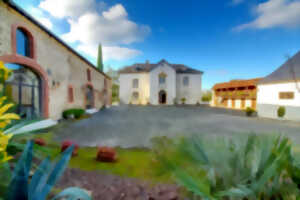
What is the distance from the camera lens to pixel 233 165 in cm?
144

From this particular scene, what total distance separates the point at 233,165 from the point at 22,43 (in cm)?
925

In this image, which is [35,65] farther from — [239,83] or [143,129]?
[239,83]

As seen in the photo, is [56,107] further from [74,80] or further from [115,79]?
[115,79]

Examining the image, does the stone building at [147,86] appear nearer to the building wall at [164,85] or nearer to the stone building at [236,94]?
the building wall at [164,85]

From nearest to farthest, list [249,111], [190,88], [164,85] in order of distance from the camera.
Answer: [249,111]
[164,85]
[190,88]

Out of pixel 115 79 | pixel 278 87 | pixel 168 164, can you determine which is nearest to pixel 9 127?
pixel 168 164

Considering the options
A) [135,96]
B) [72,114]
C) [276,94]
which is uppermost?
[135,96]

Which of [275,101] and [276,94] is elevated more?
[276,94]

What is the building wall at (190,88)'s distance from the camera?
27703 millimetres

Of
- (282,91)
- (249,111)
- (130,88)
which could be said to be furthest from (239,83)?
(130,88)

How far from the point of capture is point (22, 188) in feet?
3.13

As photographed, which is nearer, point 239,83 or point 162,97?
point 239,83

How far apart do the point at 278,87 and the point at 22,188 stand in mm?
16710

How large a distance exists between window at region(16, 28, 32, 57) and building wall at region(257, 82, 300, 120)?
1853cm
